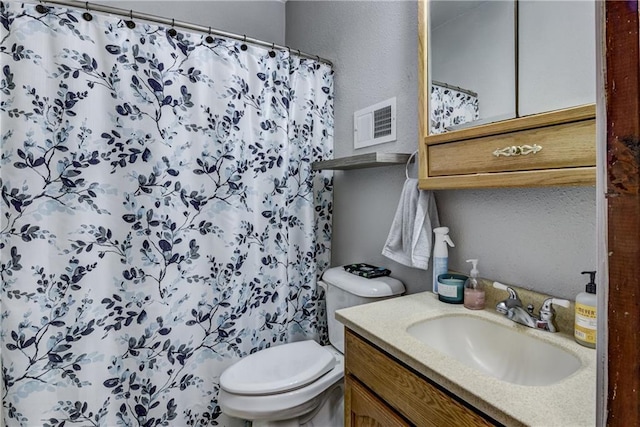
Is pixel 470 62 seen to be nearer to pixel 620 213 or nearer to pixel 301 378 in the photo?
pixel 620 213

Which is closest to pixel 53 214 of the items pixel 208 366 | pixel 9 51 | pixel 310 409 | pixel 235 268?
pixel 9 51

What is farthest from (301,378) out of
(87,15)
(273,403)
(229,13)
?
(229,13)

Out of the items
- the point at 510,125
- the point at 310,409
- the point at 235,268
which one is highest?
the point at 510,125

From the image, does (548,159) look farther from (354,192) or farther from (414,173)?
(354,192)

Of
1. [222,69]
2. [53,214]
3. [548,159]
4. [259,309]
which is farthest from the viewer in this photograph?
[259,309]

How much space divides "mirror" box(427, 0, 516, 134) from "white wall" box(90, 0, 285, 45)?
1.50 metres

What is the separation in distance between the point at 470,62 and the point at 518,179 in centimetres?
45

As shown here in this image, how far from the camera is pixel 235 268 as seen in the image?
1.55 metres

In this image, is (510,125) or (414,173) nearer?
(510,125)

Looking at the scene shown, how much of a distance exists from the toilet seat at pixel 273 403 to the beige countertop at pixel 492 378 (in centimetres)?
43

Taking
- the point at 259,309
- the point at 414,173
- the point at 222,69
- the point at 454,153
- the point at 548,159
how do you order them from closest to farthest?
the point at 548,159, the point at 454,153, the point at 414,173, the point at 222,69, the point at 259,309

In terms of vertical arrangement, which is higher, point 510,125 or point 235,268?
point 510,125

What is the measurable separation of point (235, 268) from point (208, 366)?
45 centimetres

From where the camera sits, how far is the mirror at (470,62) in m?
1.01
